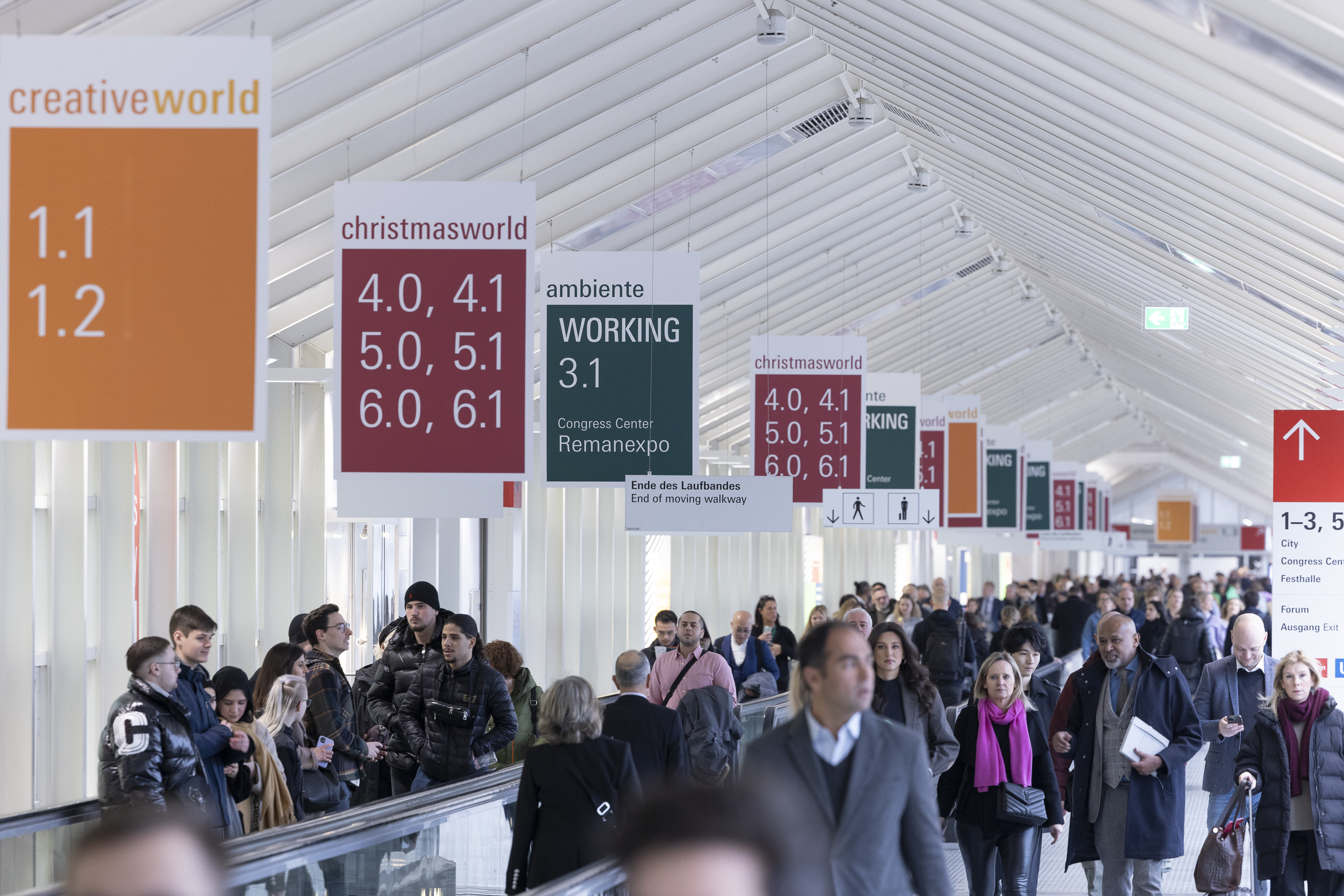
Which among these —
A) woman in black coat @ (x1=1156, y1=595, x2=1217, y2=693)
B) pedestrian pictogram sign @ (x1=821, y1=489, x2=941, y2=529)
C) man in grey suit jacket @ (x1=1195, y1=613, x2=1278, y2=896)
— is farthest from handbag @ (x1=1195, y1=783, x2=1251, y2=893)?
woman in black coat @ (x1=1156, y1=595, x2=1217, y2=693)

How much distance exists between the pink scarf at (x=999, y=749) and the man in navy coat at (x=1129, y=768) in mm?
482

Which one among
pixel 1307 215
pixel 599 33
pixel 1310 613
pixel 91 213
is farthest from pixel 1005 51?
pixel 91 213

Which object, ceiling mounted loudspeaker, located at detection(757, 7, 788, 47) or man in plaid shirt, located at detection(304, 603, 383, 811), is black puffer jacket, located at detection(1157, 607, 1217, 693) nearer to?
ceiling mounted loudspeaker, located at detection(757, 7, 788, 47)

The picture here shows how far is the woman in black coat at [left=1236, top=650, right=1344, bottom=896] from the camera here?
6.83 m

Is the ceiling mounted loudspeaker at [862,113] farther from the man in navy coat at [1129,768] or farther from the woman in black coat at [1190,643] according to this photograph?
the man in navy coat at [1129,768]

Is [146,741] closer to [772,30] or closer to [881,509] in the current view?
[772,30]

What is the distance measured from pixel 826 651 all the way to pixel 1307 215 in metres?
6.58

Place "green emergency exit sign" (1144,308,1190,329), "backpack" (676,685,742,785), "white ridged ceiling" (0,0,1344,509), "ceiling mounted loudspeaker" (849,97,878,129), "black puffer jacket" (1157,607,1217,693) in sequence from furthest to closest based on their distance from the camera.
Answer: "green emergency exit sign" (1144,308,1190,329), "black puffer jacket" (1157,607,1217,693), "ceiling mounted loudspeaker" (849,97,878,129), "backpack" (676,685,742,785), "white ridged ceiling" (0,0,1344,509)

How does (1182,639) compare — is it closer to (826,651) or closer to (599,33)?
(599,33)

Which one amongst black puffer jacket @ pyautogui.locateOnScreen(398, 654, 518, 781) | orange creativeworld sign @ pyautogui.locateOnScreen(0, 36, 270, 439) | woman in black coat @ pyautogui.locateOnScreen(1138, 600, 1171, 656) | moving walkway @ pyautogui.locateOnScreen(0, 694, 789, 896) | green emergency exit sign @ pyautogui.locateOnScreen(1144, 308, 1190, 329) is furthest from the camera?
woman in black coat @ pyautogui.locateOnScreen(1138, 600, 1171, 656)

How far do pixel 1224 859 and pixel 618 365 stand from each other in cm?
427

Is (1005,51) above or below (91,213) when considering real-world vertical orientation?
above

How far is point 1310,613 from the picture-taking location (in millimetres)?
9141

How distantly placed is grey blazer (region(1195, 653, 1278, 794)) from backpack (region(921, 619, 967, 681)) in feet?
13.7
